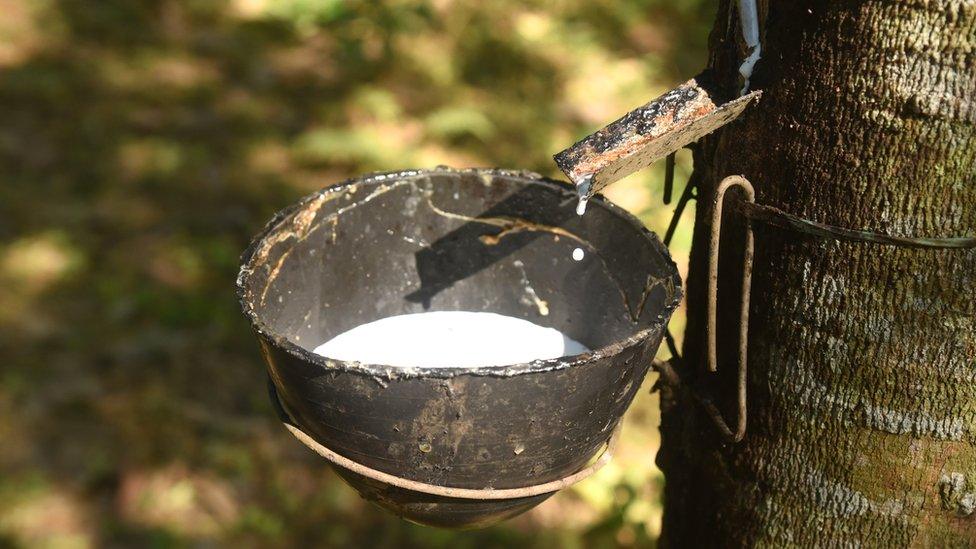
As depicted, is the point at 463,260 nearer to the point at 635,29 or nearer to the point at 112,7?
the point at 635,29

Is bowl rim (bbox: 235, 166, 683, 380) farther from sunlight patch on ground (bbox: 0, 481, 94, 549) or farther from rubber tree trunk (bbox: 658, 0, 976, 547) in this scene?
sunlight patch on ground (bbox: 0, 481, 94, 549)

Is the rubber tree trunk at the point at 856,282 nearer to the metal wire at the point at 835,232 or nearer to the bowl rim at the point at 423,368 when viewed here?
the metal wire at the point at 835,232

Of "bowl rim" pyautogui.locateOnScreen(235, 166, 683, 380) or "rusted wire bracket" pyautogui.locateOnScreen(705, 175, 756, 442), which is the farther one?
"rusted wire bracket" pyautogui.locateOnScreen(705, 175, 756, 442)

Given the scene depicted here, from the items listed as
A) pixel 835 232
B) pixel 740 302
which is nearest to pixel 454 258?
pixel 740 302

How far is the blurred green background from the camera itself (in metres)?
3.86

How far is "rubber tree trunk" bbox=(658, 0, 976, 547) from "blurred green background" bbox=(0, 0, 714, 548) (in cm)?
193

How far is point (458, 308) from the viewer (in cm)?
252

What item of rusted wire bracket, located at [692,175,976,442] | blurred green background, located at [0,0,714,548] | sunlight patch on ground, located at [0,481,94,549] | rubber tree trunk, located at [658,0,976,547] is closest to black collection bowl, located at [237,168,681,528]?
rusted wire bracket, located at [692,175,976,442]

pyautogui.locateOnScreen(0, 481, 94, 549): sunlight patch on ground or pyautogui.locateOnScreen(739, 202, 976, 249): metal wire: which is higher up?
pyautogui.locateOnScreen(0, 481, 94, 549): sunlight patch on ground

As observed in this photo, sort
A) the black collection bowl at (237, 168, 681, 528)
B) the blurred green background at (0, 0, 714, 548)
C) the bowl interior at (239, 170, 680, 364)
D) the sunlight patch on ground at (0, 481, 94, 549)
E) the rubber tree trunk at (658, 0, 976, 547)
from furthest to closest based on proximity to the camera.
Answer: the blurred green background at (0, 0, 714, 548), the sunlight patch on ground at (0, 481, 94, 549), the bowl interior at (239, 170, 680, 364), the black collection bowl at (237, 168, 681, 528), the rubber tree trunk at (658, 0, 976, 547)

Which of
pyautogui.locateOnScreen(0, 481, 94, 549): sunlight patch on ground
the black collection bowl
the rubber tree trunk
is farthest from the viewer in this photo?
pyautogui.locateOnScreen(0, 481, 94, 549): sunlight patch on ground

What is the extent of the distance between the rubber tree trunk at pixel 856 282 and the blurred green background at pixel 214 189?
1925 millimetres

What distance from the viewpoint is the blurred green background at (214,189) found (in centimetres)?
386

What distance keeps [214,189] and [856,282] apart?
4.42m
